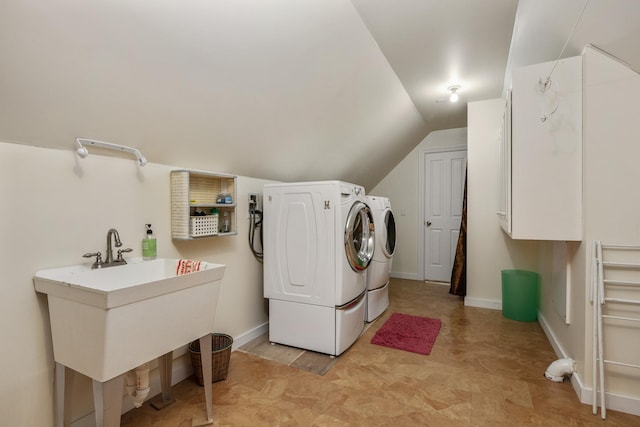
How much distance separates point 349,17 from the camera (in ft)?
6.54

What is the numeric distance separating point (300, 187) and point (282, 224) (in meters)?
0.36

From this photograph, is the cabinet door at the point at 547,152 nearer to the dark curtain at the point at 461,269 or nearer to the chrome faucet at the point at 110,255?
the dark curtain at the point at 461,269

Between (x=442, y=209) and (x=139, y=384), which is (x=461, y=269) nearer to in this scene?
(x=442, y=209)

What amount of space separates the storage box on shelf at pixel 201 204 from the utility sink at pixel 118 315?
460 mm

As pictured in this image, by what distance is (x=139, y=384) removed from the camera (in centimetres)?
162

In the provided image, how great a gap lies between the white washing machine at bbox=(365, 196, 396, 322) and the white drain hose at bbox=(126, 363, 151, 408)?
83.6 inches

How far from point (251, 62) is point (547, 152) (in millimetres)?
1922

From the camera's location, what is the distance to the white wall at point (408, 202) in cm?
507

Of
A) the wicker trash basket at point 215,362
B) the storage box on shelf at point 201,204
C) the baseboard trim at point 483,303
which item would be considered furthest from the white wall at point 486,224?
the wicker trash basket at point 215,362

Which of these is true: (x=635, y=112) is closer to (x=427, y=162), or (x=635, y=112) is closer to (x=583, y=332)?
(x=583, y=332)

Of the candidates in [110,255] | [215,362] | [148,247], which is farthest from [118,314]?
[215,362]

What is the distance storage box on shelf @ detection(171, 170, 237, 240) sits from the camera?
2047 millimetres

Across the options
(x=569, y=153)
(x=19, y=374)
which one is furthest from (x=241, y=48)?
(x=569, y=153)

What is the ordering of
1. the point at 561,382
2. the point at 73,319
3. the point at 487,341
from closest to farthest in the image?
1. the point at 73,319
2. the point at 561,382
3. the point at 487,341
